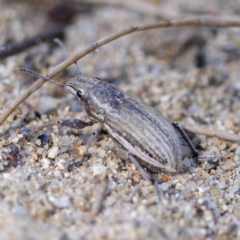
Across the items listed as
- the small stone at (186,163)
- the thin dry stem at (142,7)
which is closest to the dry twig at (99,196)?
the small stone at (186,163)

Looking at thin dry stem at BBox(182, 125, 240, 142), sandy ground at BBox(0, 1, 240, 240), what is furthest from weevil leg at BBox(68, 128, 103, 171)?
thin dry stem at BBox(182, 125, 240, 142)

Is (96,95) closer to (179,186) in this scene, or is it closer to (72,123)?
(72,123)

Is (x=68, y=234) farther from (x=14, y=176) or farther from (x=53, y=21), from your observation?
(x=53, y=21)

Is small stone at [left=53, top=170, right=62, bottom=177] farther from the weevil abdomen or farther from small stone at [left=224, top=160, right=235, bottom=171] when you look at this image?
small stone at [left=224, top=160, right=235, bottom=171]

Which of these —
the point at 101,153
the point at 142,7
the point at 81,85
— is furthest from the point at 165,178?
the point at 142,7

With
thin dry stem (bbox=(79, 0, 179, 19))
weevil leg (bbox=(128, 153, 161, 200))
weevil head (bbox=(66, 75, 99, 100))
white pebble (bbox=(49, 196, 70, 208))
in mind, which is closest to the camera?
white pebble (bbox=(49, 196, 70, 208))

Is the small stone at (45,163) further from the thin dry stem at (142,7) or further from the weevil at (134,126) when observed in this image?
the thin dry stem at (142,7)
